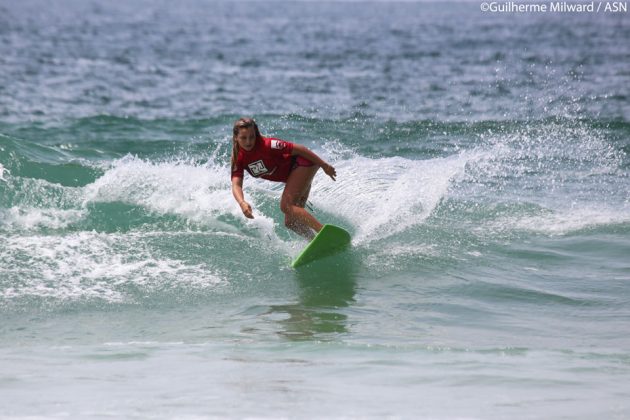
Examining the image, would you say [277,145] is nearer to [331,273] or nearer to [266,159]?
[266,159]

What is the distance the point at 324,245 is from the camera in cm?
916

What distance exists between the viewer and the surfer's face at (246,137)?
8.40m

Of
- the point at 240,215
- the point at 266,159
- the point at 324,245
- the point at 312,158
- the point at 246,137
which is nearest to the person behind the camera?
the point at 246,137

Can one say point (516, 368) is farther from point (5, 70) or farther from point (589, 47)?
point (589, 47)

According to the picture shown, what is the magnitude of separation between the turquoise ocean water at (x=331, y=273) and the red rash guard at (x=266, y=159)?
97cm

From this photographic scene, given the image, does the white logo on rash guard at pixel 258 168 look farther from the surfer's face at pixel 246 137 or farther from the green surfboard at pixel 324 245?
the green surfboard at pixel 324 245

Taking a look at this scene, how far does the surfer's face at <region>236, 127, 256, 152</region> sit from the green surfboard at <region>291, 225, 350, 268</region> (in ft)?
3.60

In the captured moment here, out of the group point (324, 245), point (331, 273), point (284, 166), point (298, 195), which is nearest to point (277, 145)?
point (284, 166)

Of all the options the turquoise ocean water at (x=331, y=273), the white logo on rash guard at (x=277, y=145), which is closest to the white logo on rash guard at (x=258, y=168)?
the white logo on rash guard at (x=277, y=145)

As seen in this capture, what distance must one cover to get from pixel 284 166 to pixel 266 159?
0.26 m

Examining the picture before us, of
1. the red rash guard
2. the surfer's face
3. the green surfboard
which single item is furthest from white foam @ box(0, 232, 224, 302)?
the surfer's face

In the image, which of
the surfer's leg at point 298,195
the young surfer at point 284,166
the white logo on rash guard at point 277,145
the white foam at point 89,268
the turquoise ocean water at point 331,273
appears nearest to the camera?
the turquoise ocean water at point 331,273

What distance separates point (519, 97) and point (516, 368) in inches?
741

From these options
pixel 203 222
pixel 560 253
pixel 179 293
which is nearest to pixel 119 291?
pixel 179 293
